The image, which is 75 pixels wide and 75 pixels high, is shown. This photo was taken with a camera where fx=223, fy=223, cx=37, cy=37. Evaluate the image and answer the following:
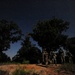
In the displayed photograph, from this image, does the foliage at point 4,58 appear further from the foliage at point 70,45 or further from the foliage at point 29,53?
the foliage at point 70,45

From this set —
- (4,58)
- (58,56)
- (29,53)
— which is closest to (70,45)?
(58,56)

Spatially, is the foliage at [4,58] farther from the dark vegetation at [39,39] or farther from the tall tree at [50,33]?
the tall tree at [50,33]

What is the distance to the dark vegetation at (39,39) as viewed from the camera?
176 feet

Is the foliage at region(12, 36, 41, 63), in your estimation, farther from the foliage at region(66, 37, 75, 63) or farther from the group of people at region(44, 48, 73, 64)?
the foliage at region(66, 37, 75, 63)

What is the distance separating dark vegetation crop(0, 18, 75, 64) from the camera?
53688 millimetres

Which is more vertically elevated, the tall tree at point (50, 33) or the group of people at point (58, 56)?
the tall tree at point (50, 33)

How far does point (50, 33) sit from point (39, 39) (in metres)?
3.41

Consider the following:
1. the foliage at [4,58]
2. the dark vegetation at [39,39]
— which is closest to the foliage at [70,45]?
the dark vegetation at [39,39]

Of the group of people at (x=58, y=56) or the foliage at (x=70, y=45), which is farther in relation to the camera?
the foliage at (x=70, y=45)

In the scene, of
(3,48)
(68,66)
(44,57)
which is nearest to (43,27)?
(44,57)

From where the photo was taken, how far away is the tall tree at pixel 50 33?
5375 centimetres

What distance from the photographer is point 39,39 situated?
55.0 meters

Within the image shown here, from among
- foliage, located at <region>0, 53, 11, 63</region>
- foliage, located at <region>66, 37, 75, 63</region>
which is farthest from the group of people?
foliage, located at <region>0, 53, 11, 63</region>

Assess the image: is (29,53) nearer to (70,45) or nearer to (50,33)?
(50,33)
